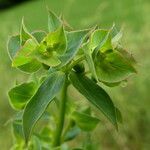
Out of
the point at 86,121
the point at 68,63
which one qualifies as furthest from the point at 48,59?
the point at 86,121

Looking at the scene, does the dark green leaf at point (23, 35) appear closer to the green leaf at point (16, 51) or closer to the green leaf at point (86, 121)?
the green leaf at point (16, 51)

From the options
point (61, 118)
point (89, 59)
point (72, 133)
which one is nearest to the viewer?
point (89, 59)

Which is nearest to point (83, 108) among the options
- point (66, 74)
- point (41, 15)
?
point (66, 74)

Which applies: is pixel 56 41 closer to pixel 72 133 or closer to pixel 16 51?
pixel 16 51

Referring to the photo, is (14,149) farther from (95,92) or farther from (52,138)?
(95,92)

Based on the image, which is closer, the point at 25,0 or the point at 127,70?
the point at 127,70

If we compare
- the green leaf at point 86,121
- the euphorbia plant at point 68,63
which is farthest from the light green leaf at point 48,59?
the green leaf at point 86,121

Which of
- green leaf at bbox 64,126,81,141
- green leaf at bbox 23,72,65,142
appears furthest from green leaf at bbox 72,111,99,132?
green leaf at bbox 23,72,65,142
